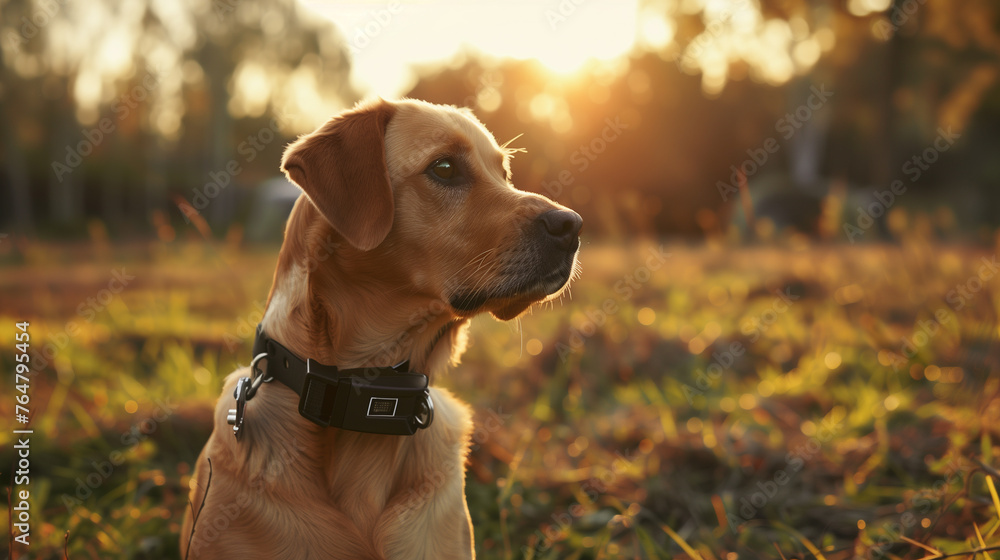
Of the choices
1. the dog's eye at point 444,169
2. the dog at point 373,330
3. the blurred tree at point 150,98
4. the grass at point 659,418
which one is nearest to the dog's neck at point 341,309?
the dog at point 373,330

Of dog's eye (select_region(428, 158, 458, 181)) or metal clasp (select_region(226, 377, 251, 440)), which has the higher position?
dog's eye (select_region(428, 158, 458, 181))

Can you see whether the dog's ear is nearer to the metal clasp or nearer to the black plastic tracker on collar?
the black plastic tracker on collar

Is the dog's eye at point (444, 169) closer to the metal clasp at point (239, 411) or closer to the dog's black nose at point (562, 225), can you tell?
the dog's black nose at point (562, 225)

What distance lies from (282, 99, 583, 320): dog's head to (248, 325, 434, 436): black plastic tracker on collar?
37 cm

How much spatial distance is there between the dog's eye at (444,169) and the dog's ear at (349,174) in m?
0.21

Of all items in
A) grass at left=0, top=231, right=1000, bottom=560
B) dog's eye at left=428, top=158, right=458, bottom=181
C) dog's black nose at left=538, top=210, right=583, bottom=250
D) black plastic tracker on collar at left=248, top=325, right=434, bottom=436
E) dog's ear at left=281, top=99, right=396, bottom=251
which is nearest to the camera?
black plastic tracker on collar at left=248, top=325, right=434, bottom=436

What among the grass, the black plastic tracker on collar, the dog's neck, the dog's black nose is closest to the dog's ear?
the dog's neck

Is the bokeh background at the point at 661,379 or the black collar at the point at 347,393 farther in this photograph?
the bokeh background at the point at 661,379

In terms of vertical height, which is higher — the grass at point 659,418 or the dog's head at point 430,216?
the dog's head at point 430,216

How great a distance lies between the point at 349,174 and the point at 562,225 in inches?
33.0

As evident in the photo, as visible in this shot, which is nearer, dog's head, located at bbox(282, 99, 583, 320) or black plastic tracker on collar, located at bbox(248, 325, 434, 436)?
black plastic tracker on collar, located at bbox(248, 325, 434, 436)

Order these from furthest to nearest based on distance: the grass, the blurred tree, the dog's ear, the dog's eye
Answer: the blurred tree, the grass, the dog's eye, the dog's ear

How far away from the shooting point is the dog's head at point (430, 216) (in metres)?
2.31

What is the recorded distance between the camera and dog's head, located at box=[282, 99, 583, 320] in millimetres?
2311
